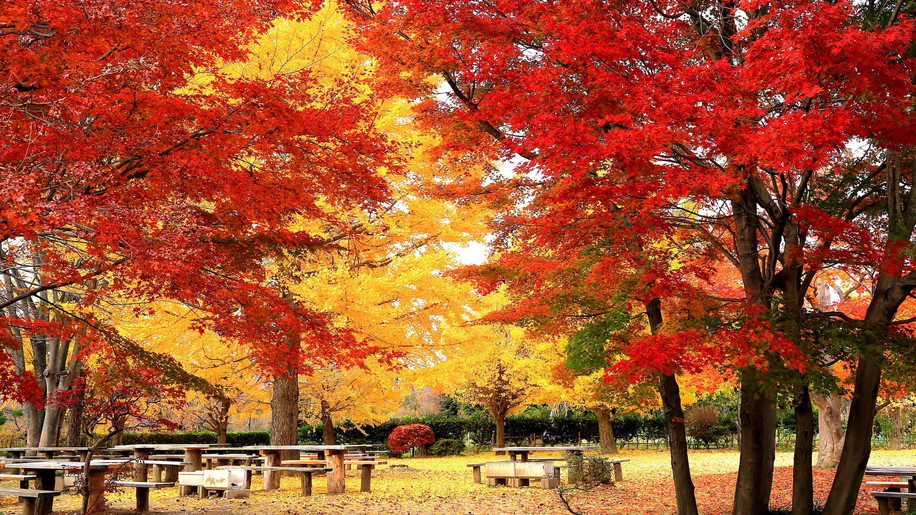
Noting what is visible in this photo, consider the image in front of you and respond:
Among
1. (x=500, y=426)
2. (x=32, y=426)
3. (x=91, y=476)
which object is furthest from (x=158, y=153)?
(x=500, y=426)

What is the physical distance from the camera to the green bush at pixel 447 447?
25475mm

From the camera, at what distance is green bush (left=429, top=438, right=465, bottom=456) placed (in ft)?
83.6

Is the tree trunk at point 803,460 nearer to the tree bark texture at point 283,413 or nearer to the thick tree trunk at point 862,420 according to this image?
the thick tree trunk at point 862,420

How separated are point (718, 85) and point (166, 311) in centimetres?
961

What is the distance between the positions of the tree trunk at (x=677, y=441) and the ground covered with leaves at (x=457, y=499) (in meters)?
1.16

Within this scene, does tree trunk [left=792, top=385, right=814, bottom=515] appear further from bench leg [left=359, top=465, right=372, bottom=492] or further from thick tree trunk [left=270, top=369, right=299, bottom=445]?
thick tree trunk [left=270, top=369, right=299, bottom=445]

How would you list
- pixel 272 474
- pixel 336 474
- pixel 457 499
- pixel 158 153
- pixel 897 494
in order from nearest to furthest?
1. pixel 158 153
2. pixel 897 494
3. pixel 457 499
4. pixel 336 474
5. pixel 272 474

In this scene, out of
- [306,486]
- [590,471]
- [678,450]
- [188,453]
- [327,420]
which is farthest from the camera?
[327,420]

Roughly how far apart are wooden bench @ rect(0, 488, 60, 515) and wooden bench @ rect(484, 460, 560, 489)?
7294mm

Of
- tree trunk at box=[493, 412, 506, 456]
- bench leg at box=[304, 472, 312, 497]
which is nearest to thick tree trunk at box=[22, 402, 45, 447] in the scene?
bench leg at box=[304, 472, 312, 497]

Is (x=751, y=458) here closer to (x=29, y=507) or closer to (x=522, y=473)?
(x=522, y=473)

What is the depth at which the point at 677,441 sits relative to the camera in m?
8.77

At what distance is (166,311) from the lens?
12.2 metres

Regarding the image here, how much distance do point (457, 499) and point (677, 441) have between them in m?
4.07
